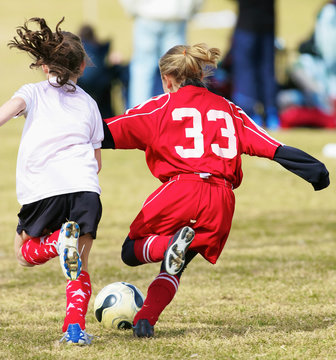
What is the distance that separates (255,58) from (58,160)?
10544mm

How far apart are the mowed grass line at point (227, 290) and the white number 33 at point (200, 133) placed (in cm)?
89

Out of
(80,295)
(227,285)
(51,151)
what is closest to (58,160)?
(51,151)

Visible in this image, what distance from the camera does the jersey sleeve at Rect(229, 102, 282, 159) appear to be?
443 cm

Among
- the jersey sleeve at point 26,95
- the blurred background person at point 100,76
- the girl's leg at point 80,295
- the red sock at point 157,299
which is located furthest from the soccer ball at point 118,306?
the blurred background person at point 100,76

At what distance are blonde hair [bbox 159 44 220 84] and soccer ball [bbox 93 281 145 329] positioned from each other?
1187 millimetres

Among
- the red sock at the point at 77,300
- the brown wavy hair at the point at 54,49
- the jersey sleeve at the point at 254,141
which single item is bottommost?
the red sock at the point at 77,300

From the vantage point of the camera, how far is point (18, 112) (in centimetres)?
398

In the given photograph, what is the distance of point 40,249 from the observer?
418 cm

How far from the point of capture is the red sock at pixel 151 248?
4.22m

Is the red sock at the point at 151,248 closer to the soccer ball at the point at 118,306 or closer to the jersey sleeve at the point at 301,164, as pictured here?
the soccer ball at the point at 118,306

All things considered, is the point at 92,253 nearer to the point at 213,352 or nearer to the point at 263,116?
the point at 213,352

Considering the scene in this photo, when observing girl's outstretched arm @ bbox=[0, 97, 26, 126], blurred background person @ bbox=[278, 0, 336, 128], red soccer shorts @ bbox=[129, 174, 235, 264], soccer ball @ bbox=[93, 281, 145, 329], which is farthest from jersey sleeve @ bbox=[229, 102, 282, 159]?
blurred background person @ bbox=[278, 0, 336, 128]

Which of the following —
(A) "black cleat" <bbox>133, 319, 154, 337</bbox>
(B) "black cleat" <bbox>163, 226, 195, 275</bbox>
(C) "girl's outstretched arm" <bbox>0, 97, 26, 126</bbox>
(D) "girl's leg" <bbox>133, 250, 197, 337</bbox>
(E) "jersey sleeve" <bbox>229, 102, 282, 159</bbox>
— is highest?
(C) "girl's outstretched arm" <bbox>0, 97, 26, 126</bbox>

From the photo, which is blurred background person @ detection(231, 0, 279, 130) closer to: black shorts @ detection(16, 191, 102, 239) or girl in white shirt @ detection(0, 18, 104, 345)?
girl in white shirt @ detection(0, 18, 104, 345)
